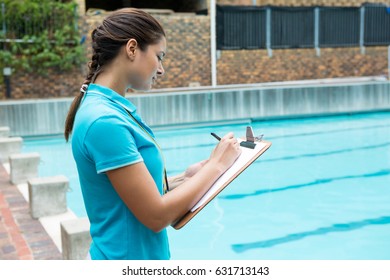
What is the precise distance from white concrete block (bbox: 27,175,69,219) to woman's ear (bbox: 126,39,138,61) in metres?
3.76

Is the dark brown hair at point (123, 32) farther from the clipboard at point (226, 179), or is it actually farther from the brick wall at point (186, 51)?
the brick wall at point (186, 51)

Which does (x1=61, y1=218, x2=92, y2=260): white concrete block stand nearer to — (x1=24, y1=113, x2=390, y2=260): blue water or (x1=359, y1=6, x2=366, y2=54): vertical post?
(x1=24, y1=113, x2=390, y2=260): blue water

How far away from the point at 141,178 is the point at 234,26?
50.3 feet

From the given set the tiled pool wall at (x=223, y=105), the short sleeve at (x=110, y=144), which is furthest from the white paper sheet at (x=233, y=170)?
the tiled pool wall at (x=223, y=105)

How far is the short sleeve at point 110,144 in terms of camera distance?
121cm

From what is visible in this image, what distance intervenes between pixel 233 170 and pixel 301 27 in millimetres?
16376

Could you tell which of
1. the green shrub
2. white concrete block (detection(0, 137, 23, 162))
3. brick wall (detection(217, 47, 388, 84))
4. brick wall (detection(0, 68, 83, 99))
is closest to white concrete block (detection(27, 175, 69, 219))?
white concrete block (detection(0, 137, 23, 162))

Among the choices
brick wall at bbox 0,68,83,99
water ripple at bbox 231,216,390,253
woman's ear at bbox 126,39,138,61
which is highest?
woman's ear at bbox 126,39,138,61

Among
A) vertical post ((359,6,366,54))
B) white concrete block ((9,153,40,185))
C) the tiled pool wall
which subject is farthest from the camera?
vertical post ((359,6,366,54))

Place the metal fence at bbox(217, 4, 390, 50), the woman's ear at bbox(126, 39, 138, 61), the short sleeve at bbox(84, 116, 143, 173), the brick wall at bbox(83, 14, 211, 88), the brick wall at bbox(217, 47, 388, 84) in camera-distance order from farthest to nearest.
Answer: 1. the brick wall at bbox(217, 47, 388, 84)
2. the metal fence at bbox(217, 4, 390, 50)
3. the brick wall at bbox(83, 14, 211, 88)
4. the woman's ear at bbox(126, 39, 138, 61)
5. the short sleeve at bbox(84, 116, 143, 173)

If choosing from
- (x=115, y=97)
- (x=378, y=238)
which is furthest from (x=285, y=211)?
(x=115, y=97)

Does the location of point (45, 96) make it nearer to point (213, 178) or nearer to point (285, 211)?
point (285, 211)

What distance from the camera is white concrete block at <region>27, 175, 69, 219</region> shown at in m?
4.79

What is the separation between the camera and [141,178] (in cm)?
123
